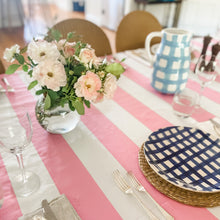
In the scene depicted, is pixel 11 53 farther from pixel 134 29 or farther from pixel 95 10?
pixel 95 10

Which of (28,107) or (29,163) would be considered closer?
(29,163)

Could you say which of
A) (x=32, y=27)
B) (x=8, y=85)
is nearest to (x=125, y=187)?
(x=8, y=85)

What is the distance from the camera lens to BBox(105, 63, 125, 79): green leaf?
595 mm

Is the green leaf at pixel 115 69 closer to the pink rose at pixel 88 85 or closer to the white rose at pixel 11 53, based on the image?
the pink rose at pixel 88 85

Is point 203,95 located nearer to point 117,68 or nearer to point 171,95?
point 171,95

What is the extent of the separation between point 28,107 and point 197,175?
2.02 feet

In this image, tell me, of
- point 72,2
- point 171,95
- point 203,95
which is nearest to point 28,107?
point 171,95

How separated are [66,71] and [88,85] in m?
0.08

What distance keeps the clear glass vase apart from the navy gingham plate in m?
0.24

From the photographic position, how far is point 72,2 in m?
5.48

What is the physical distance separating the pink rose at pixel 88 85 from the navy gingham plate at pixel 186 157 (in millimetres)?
230

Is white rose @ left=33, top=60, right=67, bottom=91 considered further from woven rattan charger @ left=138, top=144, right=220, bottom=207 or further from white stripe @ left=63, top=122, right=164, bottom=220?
woven rattan charger @ left=138, top=144, right=220, bottom=207

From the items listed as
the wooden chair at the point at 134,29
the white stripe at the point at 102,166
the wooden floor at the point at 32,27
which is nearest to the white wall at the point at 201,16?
the wooden floor at the point at 32,27

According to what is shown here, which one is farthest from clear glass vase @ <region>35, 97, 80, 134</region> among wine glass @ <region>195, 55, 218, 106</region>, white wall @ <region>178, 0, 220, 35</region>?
white wall @ <region>178, 0, 220, 35</region>
